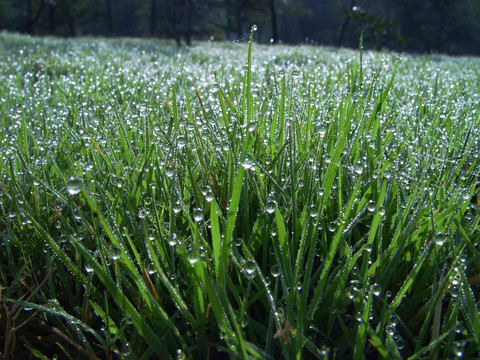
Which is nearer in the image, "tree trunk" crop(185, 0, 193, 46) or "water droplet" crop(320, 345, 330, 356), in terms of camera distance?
"water droplet" crop(320, 345, 330, 356)

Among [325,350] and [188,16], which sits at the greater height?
[188,16]

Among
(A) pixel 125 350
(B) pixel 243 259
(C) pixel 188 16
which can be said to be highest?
(C) pixel 188 16

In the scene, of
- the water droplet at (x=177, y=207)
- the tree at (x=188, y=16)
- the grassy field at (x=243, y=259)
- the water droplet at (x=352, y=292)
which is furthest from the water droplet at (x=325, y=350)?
the tree at (x=188, y=16)

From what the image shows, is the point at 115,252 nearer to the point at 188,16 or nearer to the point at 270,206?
the point at 270,206

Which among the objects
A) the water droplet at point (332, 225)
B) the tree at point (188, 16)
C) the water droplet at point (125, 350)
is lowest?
the water droplet at point (125, 350)

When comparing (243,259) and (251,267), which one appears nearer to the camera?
(251,267)

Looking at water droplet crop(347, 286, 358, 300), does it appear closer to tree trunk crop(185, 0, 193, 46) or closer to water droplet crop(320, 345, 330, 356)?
water droplet crop(320, 345, 330, 356)

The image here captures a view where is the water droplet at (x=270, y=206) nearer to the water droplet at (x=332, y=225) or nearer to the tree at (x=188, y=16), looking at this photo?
the water droplet at (x=332, y=225)

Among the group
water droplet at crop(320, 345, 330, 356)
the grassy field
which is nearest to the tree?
the grassy field

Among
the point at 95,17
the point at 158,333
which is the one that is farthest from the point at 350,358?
the point at 95,17

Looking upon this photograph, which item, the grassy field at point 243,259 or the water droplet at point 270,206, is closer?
the grassy field at point 243,259

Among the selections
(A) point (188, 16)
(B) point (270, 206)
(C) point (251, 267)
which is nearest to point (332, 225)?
(B) point (270, 206)
